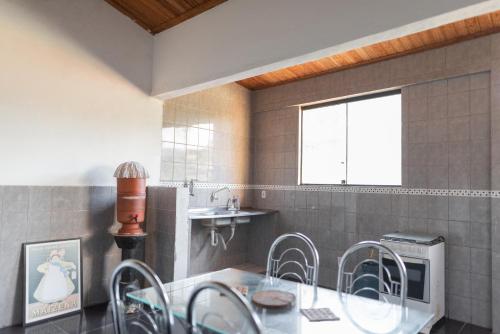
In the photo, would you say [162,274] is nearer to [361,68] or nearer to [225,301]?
[225,301]

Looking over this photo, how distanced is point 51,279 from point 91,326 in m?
0.56

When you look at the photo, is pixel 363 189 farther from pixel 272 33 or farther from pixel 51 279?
pixel 51 279

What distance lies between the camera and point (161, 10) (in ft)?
11.7

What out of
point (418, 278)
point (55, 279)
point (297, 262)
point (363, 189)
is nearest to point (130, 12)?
point (55, 279)

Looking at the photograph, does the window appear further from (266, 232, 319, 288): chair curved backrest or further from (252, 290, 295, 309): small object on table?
(252, 290, 295, 309): small object on table

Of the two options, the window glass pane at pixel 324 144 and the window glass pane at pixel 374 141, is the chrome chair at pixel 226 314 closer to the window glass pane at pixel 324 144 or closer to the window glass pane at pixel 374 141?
the window glass pane at pixel 374 141

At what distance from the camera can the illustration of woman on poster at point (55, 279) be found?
120 inches

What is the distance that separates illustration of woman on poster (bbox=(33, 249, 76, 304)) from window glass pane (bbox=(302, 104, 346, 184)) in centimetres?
296

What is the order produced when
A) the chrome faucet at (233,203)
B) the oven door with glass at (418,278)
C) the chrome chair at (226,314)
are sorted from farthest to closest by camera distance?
the chrome faucet at (233,203)
the oven door with glass at (418,278)
the chrome chair at (226,314)

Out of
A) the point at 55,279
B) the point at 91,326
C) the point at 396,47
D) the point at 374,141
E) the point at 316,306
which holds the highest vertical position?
the point at 396,47

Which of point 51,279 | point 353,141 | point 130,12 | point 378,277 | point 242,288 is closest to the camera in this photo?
point 242,288

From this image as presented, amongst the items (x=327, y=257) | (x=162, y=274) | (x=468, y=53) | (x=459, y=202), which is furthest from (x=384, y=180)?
(x=162, y=274)

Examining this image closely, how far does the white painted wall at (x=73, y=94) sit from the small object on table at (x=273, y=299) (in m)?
2.27

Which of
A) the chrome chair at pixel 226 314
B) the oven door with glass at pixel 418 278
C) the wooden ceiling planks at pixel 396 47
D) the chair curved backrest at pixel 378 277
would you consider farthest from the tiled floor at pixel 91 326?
the wooden ceiling planks at pixel 396 47
